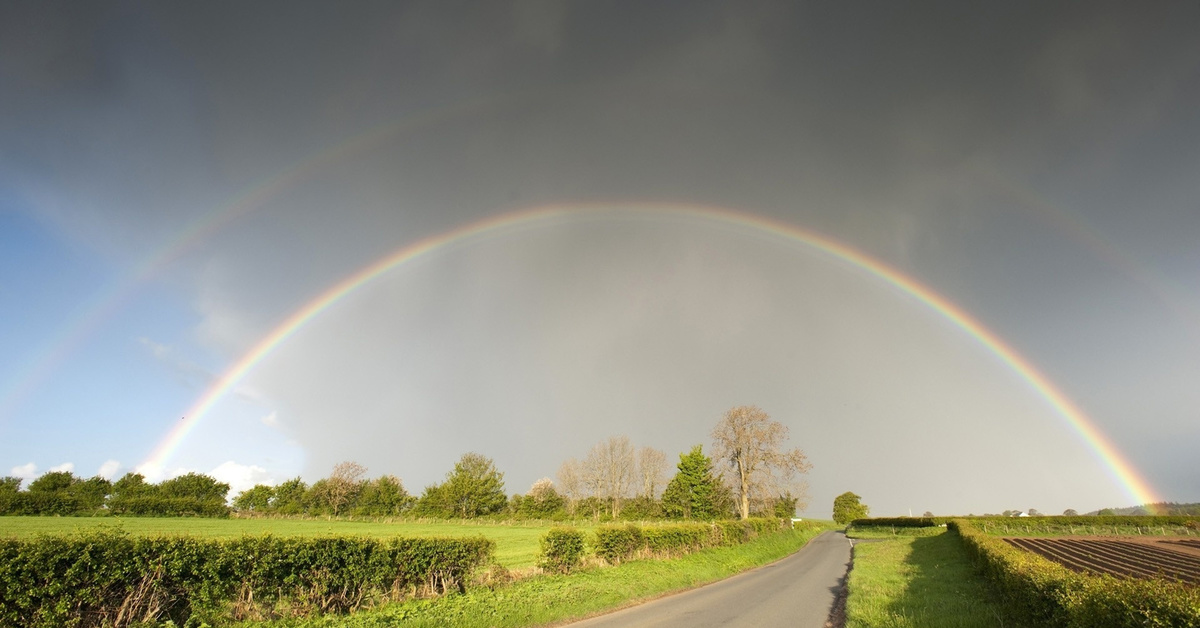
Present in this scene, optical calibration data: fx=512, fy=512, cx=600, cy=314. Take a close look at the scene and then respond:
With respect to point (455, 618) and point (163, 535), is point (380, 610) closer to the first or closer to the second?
point (455, 618)

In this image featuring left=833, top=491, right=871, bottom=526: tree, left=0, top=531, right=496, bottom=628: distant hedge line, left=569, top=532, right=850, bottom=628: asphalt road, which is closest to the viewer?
left=0, top=531, right=496, bottom=628: distant hedge line

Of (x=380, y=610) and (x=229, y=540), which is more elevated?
(x=229, y=540)

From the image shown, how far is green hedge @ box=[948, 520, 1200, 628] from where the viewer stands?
18.3 ft

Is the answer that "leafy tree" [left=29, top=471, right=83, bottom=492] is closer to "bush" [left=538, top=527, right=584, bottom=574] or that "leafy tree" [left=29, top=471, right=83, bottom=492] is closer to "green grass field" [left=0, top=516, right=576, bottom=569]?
"green grass field" [left=0, top=516, right=576, bottom=569]

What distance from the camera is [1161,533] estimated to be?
55.6 metres

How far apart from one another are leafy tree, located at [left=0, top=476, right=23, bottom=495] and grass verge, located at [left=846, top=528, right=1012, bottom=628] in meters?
94.4

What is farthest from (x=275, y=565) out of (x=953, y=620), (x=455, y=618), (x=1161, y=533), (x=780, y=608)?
(x=1161, y=533)

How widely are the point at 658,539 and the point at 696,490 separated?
141 feet

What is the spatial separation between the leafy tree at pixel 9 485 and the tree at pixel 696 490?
82705mm

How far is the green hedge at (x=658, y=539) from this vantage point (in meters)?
21.2

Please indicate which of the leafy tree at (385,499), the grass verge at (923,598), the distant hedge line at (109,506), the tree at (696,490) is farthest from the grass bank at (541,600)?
the leafy tree at (385,499)

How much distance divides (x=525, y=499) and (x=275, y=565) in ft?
303

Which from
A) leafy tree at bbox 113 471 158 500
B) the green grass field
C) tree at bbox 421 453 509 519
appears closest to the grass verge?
the green grass field

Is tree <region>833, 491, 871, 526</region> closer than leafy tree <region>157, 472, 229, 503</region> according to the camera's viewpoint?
No
